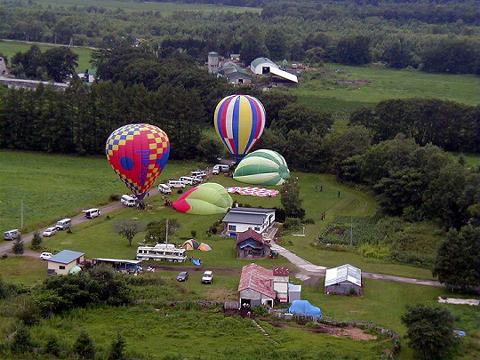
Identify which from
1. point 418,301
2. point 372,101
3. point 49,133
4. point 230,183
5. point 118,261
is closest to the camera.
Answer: point 418,301

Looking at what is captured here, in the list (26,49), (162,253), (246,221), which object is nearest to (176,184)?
(246,221)

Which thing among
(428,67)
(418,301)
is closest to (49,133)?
(418,301)

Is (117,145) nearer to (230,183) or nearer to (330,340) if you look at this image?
(230,183)

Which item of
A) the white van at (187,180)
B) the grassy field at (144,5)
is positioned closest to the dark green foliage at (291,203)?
the white van at (187,180)

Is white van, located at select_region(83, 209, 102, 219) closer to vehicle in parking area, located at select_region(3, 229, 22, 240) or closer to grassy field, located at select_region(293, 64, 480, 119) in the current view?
vehicle in parking area, located at select_region(3, 229, 22, 240)

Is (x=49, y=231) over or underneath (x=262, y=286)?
underneath

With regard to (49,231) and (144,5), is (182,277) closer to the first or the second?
(49,231)

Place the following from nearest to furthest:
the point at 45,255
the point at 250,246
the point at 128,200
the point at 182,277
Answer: the point at 182,277 → the point at 45,255 → the point at 250,246 → the point at 128,200

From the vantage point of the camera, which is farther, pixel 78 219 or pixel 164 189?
pixel 164 189
